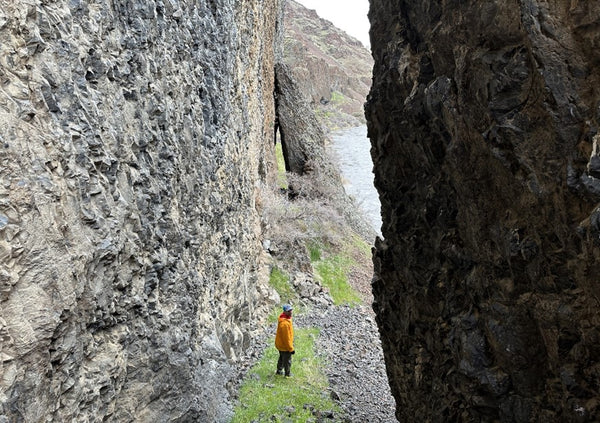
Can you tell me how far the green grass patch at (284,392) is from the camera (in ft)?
33.1

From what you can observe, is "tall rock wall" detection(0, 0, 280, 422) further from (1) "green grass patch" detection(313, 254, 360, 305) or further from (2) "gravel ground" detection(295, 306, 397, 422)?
(1) "green grass patch" detection(313, 254, 360, 305)

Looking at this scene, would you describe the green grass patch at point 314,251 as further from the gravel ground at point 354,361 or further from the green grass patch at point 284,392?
the green grass patch at point 284,392

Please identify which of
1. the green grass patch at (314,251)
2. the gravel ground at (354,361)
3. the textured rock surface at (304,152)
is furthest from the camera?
the textured rock surface at (304,152)

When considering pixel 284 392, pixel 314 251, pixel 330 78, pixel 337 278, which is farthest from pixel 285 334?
pixel 330 78

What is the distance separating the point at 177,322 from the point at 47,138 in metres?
4.09

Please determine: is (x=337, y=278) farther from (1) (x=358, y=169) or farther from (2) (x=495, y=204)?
(1) (x=358, y=169)

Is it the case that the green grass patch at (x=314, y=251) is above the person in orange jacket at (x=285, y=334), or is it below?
below

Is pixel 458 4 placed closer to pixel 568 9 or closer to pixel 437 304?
pixel 568 9

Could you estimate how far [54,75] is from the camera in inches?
197

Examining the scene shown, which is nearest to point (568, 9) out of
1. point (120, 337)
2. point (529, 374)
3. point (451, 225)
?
point (451, 225)

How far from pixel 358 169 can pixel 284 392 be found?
113 feet

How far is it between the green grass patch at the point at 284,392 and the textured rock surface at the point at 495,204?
9.85 feet

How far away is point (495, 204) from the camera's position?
5.53 metres

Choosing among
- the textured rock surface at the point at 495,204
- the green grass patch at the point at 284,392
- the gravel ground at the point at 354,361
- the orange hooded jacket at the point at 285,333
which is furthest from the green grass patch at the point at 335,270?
the textured rock surface at the point at 495,204
